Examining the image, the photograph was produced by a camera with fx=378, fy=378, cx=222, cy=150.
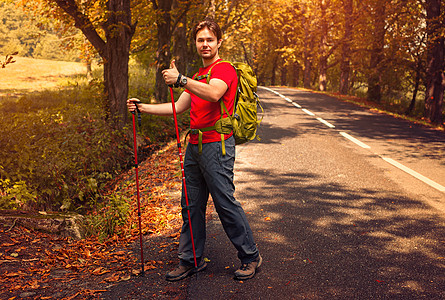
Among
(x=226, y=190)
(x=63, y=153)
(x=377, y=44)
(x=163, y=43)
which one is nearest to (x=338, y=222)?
(x=226, y=190)

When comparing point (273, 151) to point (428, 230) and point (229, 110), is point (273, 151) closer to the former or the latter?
point (428, 230)

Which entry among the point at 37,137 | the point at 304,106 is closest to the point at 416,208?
the point at 37,137

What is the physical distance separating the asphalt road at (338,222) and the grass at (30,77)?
1173 cm

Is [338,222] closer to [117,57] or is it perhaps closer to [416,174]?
[416,174]

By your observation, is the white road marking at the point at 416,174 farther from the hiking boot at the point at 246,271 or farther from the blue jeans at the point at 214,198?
the blue jeans at the point at 214,198

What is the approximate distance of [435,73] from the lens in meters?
16.4

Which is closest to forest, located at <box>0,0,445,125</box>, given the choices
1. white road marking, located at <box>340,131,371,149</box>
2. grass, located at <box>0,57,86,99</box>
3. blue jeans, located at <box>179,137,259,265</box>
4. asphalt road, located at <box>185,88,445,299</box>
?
grass, located at <box>0,57,86,99</box>

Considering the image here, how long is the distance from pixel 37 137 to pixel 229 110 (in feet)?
21.6

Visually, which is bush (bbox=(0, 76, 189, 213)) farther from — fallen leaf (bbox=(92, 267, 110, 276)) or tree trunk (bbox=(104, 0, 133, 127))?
fallen leaf (bbox=(92, 267, 110, 276))

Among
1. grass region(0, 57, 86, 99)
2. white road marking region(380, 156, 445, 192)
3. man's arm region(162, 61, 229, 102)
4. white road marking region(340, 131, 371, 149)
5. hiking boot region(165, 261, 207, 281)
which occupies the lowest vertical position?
hiking boot region(165, 261, 207, 281)

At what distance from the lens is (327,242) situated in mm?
4371

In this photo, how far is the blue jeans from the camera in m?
3.44

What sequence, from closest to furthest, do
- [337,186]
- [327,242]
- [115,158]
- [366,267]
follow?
[366,267]
[327,242]
[337,186]
[115,158]

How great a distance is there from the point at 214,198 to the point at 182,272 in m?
0.80
